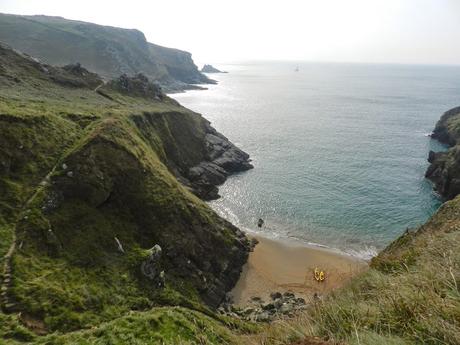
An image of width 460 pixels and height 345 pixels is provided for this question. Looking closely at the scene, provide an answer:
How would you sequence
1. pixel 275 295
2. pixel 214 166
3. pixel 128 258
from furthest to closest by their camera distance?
pixel 214 166, pixel 275 295, pixel 128 258

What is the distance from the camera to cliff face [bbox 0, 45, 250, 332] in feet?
91.0

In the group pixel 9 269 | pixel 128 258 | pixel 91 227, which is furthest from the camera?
pixel 91 227

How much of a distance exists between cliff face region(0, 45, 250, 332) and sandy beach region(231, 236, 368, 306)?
2123 mm

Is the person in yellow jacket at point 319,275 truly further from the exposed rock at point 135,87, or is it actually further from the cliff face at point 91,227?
the exposed rock at point 135,87

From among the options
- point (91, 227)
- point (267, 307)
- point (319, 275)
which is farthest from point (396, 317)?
point (319, 275)

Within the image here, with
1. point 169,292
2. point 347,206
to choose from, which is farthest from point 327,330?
point 347,206

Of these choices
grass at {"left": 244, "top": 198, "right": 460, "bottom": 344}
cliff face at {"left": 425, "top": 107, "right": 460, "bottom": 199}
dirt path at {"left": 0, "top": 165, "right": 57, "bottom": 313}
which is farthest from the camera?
cliff face at {"left": 425, "top": 107, "right": 460, "bottom": 199}

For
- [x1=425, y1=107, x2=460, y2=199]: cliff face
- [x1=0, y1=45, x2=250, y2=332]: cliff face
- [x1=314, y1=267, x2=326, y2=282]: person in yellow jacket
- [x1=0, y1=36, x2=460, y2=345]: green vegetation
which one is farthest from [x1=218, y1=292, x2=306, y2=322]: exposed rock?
[x1=425, y1=107, x2=460, y2=199]: cliff face

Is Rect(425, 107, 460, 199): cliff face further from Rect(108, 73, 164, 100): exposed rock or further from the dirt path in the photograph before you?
the dirt path

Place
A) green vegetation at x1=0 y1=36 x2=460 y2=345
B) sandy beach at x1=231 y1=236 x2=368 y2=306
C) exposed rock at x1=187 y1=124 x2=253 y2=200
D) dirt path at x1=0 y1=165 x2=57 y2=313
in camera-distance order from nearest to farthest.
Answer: green vegetation at x1=0 y1=36 x2=460 y2=345, dirt path at x1=0 y1=165 x2=57 y2=313, sandy beach at x1=231 y1=236 x2=368 y2=306, exposed rock at x1=187 y1=124 x2=253 y2=200

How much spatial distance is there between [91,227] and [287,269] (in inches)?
1053

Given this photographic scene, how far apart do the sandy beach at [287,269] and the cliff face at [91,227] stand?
2123mm

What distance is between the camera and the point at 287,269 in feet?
163

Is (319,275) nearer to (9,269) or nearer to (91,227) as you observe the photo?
(91,227)
